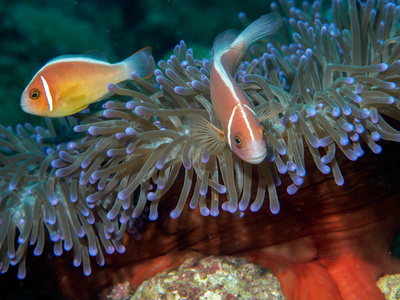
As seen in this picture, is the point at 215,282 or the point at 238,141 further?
the point at 215,282

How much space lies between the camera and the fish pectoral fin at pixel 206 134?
1742 mm

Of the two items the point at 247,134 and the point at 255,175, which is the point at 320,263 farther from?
the point at 247,134

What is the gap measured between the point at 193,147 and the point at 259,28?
0.94 meters

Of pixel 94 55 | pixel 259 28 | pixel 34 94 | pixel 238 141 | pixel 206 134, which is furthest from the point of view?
pixel 94 55

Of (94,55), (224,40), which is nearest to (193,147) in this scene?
(224,40)

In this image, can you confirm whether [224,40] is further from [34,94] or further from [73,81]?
[34,94]

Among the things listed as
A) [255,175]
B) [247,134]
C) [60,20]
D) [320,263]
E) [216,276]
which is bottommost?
[320,263]

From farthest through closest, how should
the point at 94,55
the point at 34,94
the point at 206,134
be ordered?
the point at 94,55 < the point at 34,94 < the point at 206,134

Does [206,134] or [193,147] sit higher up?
[206,134]

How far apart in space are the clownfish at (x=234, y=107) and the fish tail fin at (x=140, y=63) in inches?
19.4

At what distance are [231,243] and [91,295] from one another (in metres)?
1.32

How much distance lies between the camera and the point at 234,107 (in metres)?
1.53

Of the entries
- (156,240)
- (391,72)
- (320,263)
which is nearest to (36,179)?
(156,240)

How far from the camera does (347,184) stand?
2.31 metres
